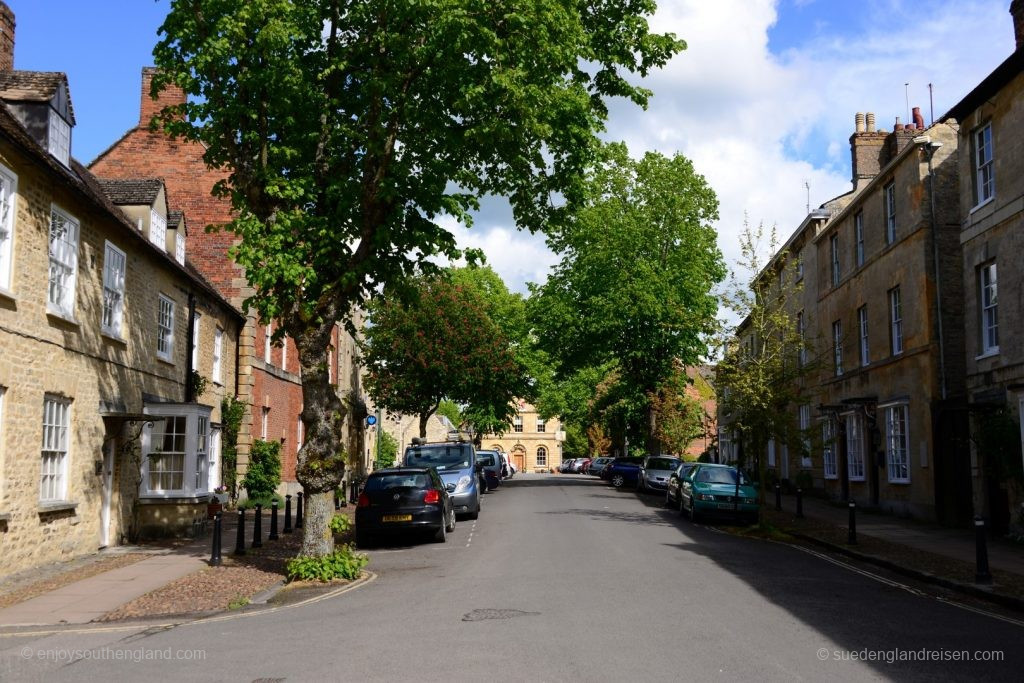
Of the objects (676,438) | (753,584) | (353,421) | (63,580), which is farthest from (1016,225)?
(353,421)

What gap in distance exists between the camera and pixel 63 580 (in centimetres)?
1302

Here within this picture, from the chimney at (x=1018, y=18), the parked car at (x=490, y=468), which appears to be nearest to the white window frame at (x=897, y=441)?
the chimney at (x=1018, y=18)

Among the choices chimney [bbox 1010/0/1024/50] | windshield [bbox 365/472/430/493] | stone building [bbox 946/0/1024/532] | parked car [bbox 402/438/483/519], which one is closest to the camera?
windshield [bbox 365/472/430/493]

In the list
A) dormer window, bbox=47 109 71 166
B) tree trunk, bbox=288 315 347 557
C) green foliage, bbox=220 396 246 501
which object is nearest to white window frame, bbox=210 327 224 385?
green foliage, bbox=220 396 246 501

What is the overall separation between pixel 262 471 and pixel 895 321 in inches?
745

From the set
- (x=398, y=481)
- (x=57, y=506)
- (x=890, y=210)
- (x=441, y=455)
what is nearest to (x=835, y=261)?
(x=890, y=210)

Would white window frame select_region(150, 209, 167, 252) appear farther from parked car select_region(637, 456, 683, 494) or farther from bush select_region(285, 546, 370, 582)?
parked car select_region(637, 456, 683, 494)

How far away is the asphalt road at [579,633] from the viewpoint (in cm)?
723

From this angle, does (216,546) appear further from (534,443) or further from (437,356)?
(534,443)

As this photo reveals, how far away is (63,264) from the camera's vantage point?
1470 cm

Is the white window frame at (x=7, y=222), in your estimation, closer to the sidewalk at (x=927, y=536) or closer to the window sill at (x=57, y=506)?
the window sill at (x=57, y=506)

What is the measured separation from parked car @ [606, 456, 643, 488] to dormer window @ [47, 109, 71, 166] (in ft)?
93.4

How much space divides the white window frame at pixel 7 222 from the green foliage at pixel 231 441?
11981mm

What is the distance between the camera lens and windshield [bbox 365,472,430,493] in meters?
17.5
